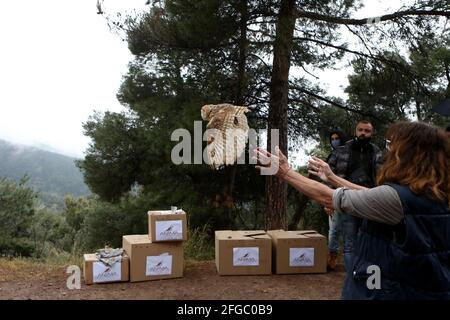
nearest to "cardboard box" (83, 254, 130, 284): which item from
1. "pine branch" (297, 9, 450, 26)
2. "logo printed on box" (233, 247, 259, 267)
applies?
"logo printed on box" (233, 247, 259, 267)

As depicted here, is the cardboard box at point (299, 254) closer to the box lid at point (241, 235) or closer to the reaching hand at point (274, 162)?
the box lid at point (241, 235)

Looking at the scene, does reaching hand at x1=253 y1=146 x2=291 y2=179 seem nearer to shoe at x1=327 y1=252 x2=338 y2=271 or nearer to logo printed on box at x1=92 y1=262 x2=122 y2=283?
logo printed on box at x1=92 y1=262 x2=122 y2=283

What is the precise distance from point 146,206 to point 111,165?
210cm

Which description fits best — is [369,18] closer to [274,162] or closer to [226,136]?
[226,136]

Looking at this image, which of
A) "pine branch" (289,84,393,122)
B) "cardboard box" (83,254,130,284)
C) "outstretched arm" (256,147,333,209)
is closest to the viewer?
"outstretched arm" (256,147,333,209)

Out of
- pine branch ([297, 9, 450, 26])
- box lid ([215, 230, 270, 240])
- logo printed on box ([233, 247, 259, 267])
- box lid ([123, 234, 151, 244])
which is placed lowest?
logo printed on box ([233, 247, 259, 267])

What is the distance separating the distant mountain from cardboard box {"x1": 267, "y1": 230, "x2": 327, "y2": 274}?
87133mm

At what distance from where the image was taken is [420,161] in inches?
63.7

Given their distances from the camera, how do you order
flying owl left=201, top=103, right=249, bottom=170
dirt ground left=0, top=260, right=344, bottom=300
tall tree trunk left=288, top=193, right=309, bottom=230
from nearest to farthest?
flying owl left=201, top=103, right=249, bottom=170 → dirt ground left=0, top=260, right=344, bottom=300 → tall tree trunk left=288, top=193, right=309, bottom=230

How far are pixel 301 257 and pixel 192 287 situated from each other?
4.28 ft

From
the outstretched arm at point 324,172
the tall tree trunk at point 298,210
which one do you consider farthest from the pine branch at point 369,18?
the tall tree trunk at point 298,210

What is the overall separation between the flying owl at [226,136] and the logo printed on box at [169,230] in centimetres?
210

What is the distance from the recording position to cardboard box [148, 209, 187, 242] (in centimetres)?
461

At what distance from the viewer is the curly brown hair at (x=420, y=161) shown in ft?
5.08
